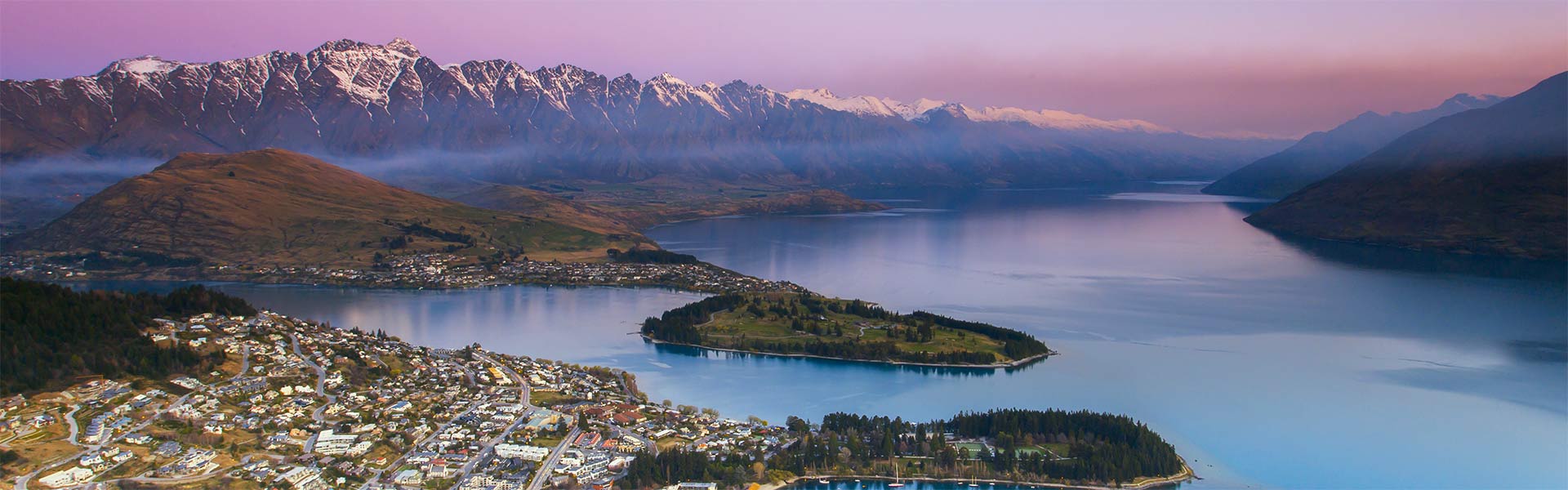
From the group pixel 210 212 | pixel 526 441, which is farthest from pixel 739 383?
pixel 210 212

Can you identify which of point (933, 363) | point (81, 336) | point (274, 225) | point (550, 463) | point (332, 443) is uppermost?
point (274, 225)

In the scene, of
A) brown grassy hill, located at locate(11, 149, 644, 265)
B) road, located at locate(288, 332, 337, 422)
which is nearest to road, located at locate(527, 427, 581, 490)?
road, located at locate(288, 332, 337, 422)

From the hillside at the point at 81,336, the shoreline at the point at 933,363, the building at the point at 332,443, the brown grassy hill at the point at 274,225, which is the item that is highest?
the brown grassy hill at the point at 274,225

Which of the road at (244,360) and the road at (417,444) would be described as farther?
the road at (244,360)

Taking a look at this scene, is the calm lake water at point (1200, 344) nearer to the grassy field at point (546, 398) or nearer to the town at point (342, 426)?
the grassy field at point (546, 398)

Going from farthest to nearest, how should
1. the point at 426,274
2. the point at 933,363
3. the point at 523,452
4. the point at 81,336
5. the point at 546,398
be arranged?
the point at 426,274
the point at 933,363
the point at 81,336
the point at 546,398
the point at 523,452

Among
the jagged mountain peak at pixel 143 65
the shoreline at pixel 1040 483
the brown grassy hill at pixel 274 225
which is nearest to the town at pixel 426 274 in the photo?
the brown grassy hill at pixel 274 225

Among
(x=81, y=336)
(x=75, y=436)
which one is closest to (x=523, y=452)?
(x=75, y=436)

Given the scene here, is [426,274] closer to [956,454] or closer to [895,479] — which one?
[895,479]
